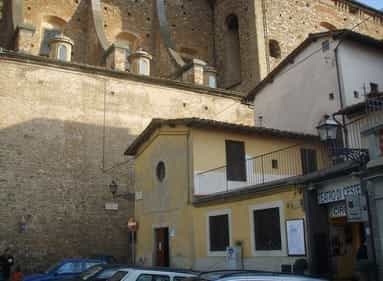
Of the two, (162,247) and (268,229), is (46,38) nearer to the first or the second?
(162,247)

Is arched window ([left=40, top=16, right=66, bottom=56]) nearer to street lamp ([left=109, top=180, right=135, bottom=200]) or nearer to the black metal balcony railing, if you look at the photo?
street lamp ([left=109, top=180, right=135, bottom=200])

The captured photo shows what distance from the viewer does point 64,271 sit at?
42.1 ft

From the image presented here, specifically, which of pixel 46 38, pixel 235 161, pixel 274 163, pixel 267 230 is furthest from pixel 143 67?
pixel 267 230

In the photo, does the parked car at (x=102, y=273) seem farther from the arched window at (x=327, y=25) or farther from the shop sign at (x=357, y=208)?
the arched window at (x=327, y=25)

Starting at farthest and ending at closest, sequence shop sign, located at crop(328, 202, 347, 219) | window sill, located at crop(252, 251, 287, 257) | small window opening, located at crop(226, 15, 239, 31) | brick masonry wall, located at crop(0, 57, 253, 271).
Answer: small window opening, located at crop(226, 15, 239, 31)
brick masonry wall, located at crop(0, 57, 253, 271)
window sill, located at crop(252, 251, 287, 257)
shop sign, located at crop(328, 202, 347, 219)

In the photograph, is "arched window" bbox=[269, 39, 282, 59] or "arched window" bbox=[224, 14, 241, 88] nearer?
"arched window" bbox=[269, 39, 282, 59]

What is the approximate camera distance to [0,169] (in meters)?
17.1

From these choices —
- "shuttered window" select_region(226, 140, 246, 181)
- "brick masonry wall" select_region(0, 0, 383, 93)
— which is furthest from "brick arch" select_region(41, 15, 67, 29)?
"shuttered window" select_region(226, 140, 246, 181)

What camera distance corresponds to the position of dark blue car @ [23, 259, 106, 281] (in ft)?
40.5

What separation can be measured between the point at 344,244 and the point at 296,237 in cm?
135

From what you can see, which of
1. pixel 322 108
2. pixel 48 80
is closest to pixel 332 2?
pixel 322 108

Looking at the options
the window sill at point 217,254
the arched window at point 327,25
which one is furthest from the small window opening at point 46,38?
the window sill at point 217,254

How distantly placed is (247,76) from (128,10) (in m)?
7.99

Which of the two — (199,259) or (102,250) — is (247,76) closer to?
(102,250)
